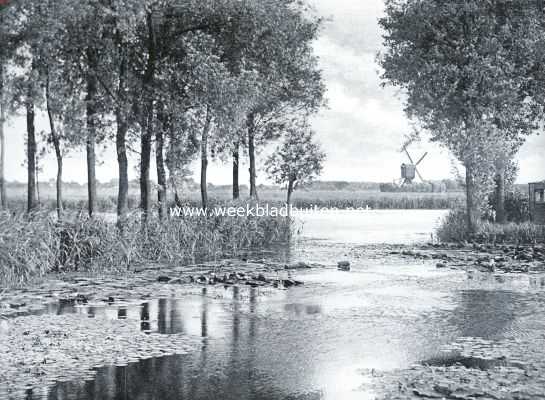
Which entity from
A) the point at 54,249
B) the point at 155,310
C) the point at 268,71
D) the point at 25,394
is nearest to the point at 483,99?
the point at 268,71

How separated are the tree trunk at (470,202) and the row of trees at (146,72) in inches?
474

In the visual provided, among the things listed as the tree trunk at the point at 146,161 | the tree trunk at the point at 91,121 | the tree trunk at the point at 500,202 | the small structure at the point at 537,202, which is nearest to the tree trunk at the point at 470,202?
the tree trunk at the point at 500,202

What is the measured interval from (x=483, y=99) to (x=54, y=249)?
26620mm

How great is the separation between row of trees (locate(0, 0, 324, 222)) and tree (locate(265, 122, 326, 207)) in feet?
30.3

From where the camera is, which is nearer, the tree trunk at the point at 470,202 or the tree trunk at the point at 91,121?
the tree trunk at the point at 91,121

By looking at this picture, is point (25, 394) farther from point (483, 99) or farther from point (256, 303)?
point (483, 99)

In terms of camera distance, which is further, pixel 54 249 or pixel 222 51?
pixel 222 51

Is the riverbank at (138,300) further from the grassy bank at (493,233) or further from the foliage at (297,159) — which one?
the foliage at (297,159)

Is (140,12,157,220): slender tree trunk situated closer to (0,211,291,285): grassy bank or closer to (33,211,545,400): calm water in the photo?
(0,211,291,285): grassy bank

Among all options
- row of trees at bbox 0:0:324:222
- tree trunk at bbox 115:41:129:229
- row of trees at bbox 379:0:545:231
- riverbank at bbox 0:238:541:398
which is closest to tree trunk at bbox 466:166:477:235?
row of trees at bbox 379:0:545:231

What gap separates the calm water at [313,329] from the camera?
8695mm

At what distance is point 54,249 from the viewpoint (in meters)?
21.7

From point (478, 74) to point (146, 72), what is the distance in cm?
1823

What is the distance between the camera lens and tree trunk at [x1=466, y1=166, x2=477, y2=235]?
1489 inches
